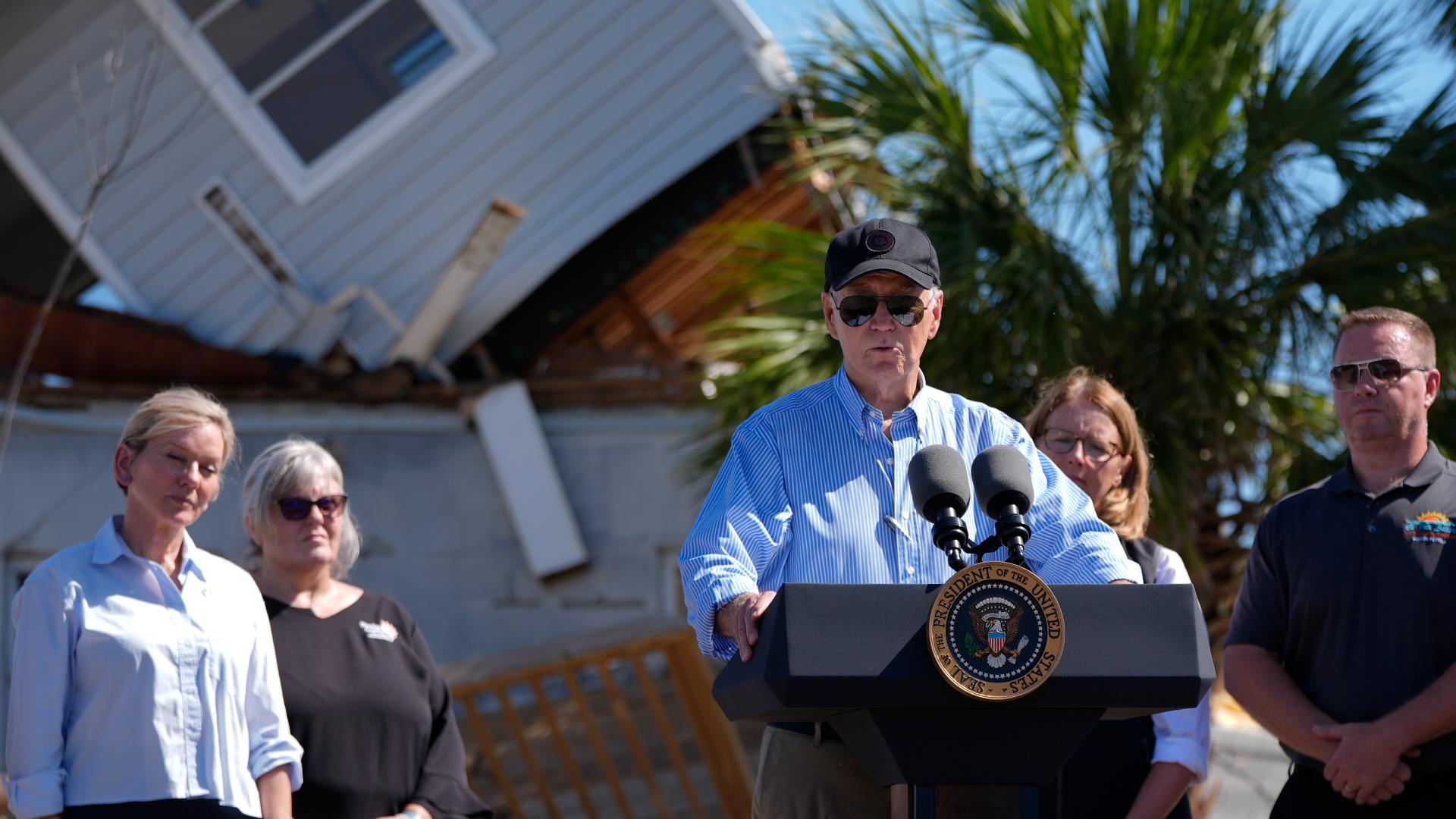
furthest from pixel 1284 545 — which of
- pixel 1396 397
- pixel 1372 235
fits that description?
pixel 1372 235

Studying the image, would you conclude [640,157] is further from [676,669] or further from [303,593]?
[303,593]

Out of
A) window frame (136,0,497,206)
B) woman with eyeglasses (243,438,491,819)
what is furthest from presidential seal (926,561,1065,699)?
window frame (136,0,497,206)

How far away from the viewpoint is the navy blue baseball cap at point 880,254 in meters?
2.32

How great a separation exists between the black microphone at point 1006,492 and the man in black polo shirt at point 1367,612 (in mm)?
1521

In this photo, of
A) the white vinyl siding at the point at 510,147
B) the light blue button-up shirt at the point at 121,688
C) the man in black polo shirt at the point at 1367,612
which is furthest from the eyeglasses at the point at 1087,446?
the white vinyl siding at the point at 510,147

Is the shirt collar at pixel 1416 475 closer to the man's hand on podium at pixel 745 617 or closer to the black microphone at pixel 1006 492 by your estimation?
the black microphone at pixel 1006 492

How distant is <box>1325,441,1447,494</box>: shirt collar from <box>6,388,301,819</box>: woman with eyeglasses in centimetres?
241

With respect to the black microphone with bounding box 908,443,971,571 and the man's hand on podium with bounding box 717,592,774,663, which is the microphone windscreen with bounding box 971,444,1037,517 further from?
the man's hand on podium with bounding box 717,592,774,663

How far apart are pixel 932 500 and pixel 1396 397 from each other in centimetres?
175

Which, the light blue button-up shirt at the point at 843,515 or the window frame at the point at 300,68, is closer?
the light blue button-up shirt at the point at 843,515

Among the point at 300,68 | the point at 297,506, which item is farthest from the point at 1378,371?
the point at 300,68

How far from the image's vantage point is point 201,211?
8.39m

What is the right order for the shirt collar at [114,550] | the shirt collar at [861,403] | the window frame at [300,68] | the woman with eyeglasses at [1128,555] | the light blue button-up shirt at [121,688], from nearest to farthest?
1. the shirt collar at [861,403]
2. the light blue button-up shirt at [121,688]
3. the shirt collar at [114,550]
4. the woman with eyeglasses at [1128,555]
5. the window frame at [300,68]

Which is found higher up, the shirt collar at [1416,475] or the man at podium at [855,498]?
the man at podium at [855,498]
